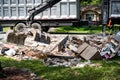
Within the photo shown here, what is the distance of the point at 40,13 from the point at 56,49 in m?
10.4

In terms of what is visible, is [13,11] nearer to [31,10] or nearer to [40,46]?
[31,10]

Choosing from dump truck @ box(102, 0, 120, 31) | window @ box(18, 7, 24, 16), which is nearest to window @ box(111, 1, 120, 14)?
dump truck @ box(102, 0, 120, 31)

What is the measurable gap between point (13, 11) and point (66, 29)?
255 inches

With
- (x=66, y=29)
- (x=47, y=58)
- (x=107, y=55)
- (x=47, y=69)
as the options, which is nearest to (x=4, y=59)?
(x=47, y=58)

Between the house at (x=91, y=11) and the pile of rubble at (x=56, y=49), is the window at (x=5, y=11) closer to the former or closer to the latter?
the pile of rubble at (x=56, y=49)

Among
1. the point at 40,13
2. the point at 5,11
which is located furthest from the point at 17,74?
the point at 5,11

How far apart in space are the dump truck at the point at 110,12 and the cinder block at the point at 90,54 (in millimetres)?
11093

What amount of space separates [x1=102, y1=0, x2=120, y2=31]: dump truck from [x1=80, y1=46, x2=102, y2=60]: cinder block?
11093 millimetres

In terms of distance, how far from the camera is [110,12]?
24172 millimetres

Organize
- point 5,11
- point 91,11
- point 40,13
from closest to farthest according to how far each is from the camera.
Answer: point 40,13 < point 5,11 < point 91,11

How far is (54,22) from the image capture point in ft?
80.4

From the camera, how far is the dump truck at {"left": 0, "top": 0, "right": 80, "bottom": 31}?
79.0 ft

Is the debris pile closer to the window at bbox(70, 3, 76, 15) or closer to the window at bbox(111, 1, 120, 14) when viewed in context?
the window at bbox(70, 3, 76, 15)

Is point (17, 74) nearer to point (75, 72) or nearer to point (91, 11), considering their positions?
point (75, 72)
